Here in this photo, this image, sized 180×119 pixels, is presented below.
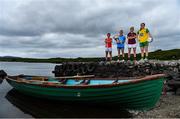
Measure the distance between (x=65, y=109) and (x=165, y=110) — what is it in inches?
196

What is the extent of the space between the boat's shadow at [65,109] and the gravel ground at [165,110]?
2.56ft

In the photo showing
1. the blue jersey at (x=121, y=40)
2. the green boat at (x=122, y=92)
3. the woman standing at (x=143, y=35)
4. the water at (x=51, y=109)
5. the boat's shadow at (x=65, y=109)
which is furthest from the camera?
the blue jersey at (x=121, y=40)

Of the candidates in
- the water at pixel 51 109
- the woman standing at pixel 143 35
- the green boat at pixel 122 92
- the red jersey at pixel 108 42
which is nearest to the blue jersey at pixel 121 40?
the red jersey at pixel 108 42

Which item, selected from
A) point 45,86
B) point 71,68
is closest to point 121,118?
point 45,86

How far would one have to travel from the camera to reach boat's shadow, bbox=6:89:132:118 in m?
14.3

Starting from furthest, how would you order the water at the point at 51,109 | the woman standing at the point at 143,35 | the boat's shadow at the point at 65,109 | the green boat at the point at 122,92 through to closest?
the woman standing at the point at 143,35, the water at the point at 51,109, the boat's shadow at the point at 65,109, the green boat at the point at 122,92

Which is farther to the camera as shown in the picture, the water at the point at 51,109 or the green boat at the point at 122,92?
the water at the point at 51,109

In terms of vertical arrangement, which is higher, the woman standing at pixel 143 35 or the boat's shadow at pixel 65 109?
the woman standing at pixel 143 35

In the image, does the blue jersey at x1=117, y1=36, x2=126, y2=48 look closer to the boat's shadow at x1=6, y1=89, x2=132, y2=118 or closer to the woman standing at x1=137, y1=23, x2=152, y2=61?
the woman standing at x1=137, y1=23, x2=152, y2=61

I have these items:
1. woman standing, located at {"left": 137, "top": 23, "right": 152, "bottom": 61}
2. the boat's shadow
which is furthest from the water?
woman standing, located at {"left": 137, "top": 23, "right": 152, "bottom": 61}

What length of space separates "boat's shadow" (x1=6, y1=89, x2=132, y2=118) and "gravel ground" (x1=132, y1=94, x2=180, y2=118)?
781mm

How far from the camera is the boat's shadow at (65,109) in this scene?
46.9 feet

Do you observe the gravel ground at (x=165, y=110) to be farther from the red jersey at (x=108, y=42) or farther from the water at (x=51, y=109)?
the red jersey at (x=108, y=42)

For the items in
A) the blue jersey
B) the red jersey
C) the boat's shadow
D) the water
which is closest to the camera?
the boat's shadow
